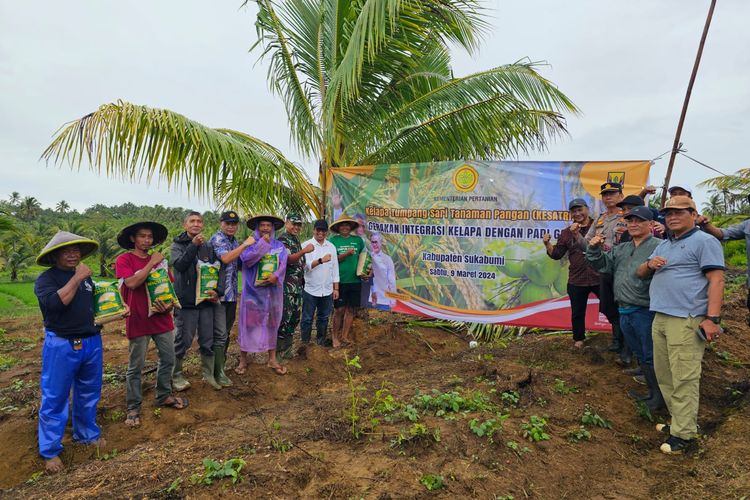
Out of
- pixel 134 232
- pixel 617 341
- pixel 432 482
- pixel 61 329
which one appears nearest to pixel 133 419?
pixel 61 329

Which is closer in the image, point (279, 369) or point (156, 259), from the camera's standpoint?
point (156, 259)

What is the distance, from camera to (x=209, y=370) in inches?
186

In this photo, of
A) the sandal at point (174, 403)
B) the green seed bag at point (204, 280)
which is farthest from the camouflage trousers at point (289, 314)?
the sandal at point (174, 403)

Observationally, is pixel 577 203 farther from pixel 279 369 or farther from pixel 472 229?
pixel 279 369

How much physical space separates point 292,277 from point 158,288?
5.67 feet

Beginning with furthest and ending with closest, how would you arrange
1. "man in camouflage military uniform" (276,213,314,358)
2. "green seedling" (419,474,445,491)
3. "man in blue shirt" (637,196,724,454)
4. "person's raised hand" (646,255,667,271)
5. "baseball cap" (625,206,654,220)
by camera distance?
1. "man in camouflage military uniform" (276,213,314,358)
2. "baseball cap" (625,206,654,220)
3. "person's raised hand" (646,255,667,271)
4. "man in blue shirt" (637,196,724,454)
5. "green seedling" (419,474,445,491)

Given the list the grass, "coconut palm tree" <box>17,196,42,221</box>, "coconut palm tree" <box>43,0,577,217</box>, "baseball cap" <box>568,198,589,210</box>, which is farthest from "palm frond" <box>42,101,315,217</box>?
"coconut palm tree" <box>17,196,42,221</box>

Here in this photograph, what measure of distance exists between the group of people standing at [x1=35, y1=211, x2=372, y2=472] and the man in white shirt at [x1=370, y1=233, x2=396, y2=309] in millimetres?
204

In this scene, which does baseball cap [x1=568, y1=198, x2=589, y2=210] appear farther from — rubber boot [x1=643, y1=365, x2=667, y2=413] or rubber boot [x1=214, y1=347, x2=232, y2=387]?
rubber boot [x1=214, y1=347, x2=232, y2=387]

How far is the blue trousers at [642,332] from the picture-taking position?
386cm

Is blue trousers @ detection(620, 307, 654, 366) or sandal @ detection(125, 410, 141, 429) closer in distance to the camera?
blue trousers @ detection(620, 307, 654, 366)

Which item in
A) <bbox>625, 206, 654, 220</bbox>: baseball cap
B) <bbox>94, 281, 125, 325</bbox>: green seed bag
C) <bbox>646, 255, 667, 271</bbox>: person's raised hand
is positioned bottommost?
<bbox>94, 281, 125, 325</bbox>: green seed bag

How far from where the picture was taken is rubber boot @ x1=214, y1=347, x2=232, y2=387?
4728 millimetres

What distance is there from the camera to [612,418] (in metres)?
3.79
